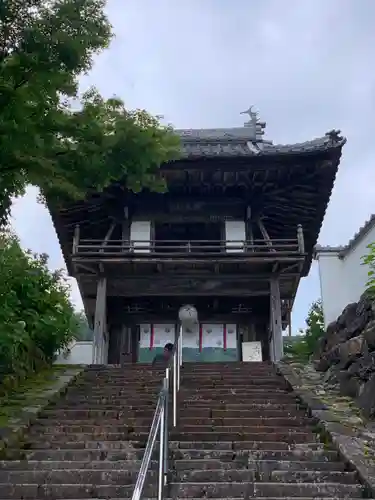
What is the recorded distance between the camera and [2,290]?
7.61m

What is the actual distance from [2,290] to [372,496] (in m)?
4.93

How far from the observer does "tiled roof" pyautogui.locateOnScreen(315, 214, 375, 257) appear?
48.4 ft

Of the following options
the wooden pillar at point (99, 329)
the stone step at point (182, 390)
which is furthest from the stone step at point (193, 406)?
the wooden pillar at point (99, 329)

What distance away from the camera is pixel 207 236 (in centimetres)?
1766

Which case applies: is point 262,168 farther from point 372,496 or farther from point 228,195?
point 372,496

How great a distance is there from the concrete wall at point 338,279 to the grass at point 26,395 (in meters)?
8.35

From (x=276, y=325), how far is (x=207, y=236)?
4.06 metres

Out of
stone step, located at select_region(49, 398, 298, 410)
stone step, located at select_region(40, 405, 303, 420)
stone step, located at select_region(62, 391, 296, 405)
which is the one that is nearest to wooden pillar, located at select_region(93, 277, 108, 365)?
stone step, located at select_region(62, 391, 296, 405)

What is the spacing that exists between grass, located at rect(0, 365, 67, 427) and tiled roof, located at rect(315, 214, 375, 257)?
8225 millimetres

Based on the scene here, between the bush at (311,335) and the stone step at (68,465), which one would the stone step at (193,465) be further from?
the bush at (311,335)

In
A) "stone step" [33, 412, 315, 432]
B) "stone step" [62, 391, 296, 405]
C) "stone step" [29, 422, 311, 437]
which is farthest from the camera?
"stone step" [62, 391, 296, 405]

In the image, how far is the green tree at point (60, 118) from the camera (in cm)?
550

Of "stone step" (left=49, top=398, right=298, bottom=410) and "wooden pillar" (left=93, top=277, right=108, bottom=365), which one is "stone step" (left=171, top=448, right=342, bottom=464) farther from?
"wooden pillar" (left=93, top=277, right=108, bottom=365)

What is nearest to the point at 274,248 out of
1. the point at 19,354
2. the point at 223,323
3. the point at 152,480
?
the point at 223,323
